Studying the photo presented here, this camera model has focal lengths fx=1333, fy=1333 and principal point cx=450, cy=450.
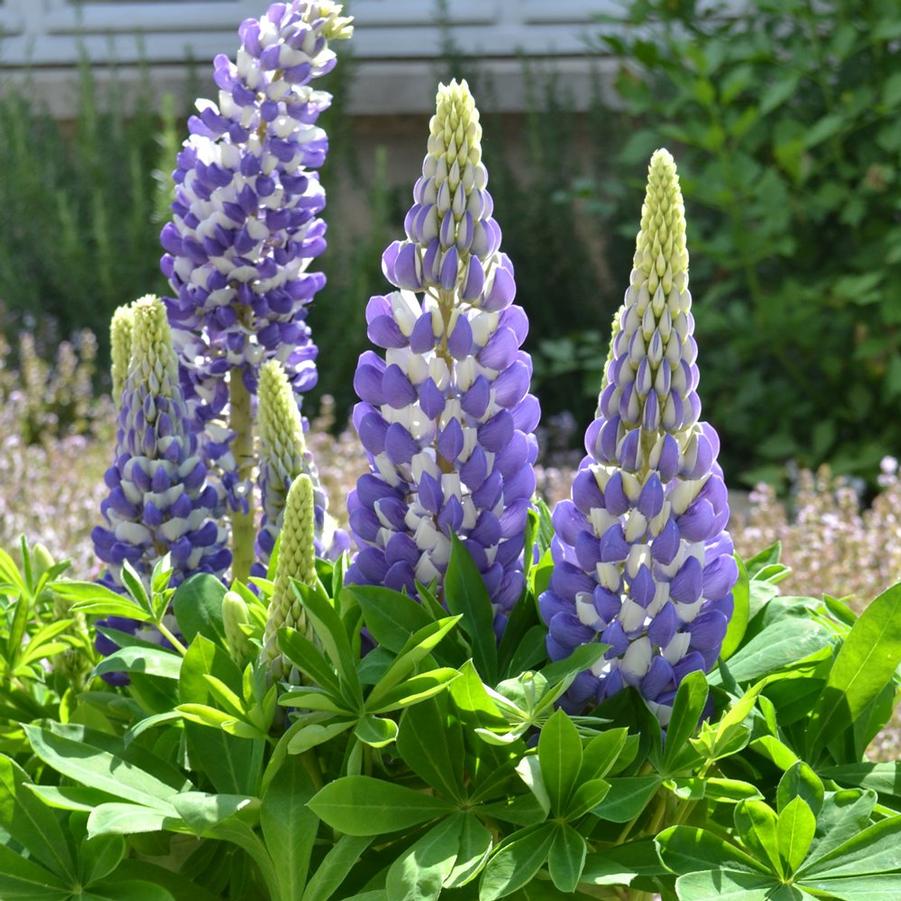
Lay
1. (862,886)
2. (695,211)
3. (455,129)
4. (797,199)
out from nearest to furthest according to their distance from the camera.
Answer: (862,886) → (455,129) → (797,199) → (695,211)

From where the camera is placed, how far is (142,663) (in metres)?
0.92

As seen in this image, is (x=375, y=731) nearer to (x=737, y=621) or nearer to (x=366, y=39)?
(x=737, y=621)

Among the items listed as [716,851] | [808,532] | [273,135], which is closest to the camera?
[716,851]

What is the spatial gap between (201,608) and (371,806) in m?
0.25

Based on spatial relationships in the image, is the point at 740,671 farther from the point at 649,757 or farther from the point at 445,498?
the point at 445,498

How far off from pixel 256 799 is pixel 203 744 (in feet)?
0.26

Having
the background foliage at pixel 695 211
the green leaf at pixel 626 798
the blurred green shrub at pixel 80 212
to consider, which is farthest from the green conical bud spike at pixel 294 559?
the blurred green shrub at pixel 80 212

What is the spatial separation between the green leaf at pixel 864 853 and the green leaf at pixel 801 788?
0.10 feet

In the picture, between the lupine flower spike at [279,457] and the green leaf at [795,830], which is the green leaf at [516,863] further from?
the lupine flower spike at [279,457]

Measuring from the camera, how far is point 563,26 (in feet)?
16.1

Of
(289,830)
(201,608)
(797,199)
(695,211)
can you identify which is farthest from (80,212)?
(289,830)

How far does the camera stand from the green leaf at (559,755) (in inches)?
29.9

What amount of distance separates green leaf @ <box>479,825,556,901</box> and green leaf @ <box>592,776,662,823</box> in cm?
4

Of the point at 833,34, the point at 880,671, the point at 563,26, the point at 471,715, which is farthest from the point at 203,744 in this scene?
the point at 563,26
